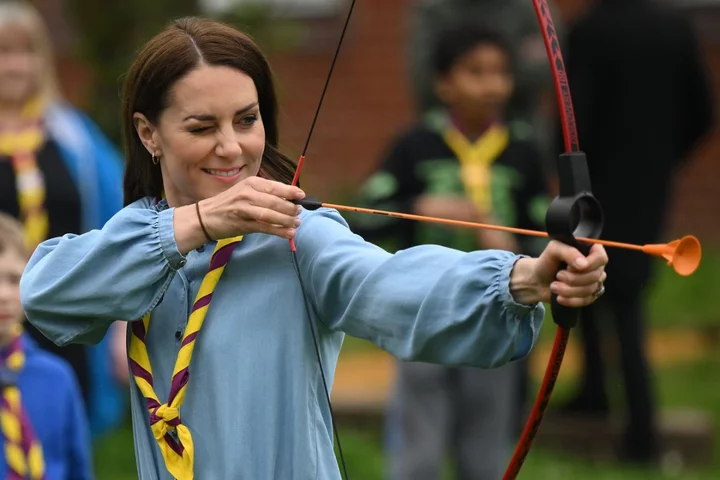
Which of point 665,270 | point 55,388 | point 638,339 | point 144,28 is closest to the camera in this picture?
point 55,388

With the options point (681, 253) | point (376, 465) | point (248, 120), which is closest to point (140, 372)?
point (248, 120)

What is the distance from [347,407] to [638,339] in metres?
1.81

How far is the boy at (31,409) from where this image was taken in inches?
162

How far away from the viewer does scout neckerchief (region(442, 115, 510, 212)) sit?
568cm

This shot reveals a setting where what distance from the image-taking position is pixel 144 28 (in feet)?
26.7

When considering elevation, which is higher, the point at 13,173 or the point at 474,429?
the point at 13,173

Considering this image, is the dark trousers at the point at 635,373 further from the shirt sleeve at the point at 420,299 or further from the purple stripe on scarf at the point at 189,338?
the purple stripe on scarf at the point at 189,338

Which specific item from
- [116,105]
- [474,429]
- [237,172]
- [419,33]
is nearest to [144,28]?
[116,105]

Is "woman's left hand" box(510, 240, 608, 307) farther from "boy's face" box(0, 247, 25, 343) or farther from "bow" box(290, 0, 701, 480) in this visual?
"boy's face" box(0, 247, 25, 343)

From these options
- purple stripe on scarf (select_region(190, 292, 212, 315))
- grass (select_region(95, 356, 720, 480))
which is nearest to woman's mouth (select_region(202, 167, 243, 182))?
purple stripe on scarf (select_region(190, 292, 212, 315))

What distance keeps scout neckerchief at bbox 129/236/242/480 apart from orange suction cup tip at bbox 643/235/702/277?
92cm

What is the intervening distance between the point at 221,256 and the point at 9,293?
54.6 inches

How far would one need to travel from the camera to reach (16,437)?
4105 mm

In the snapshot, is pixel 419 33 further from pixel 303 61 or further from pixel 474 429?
pixel 303 61
